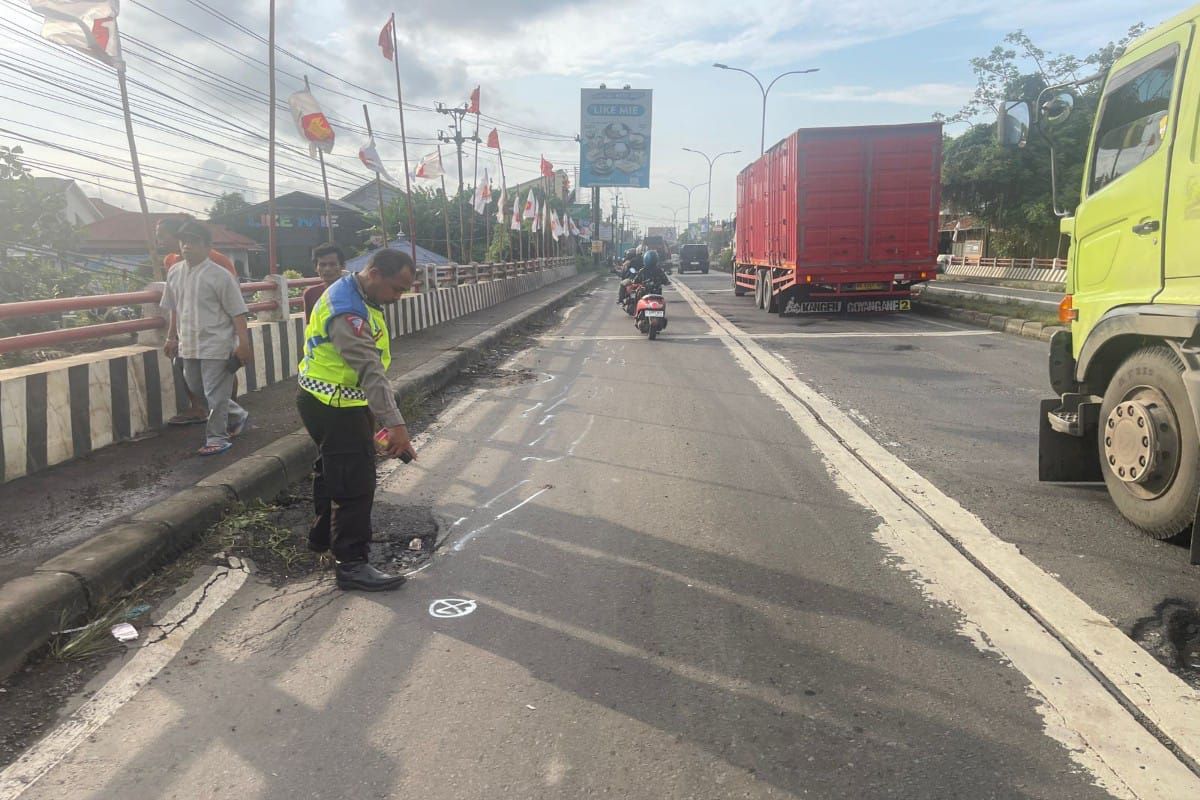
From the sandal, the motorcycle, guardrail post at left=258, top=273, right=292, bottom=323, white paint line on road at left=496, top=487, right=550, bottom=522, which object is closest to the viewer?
white paint line on road at left=496, top=487, right=550, bottom=522

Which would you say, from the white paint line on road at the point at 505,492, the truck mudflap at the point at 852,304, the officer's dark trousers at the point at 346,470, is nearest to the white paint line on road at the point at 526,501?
the white paint line on road at the point at 505,492

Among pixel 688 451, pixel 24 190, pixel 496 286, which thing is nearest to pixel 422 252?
pixel 496 286

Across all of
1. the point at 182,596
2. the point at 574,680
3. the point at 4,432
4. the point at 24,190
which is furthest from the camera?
the point at 24,190

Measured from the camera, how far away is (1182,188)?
12.3 feet

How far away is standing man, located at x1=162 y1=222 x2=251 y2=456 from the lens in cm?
565

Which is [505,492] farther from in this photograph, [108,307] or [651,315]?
[651,315]

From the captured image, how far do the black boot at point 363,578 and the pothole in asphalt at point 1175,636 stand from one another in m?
2.93

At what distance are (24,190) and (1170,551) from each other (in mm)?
16786

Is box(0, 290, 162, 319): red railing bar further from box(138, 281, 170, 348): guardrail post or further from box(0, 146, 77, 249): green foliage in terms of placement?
box(0, 146, 77, 249): green foliage

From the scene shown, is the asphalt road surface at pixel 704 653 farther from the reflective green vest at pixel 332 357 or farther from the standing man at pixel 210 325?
the standing man at pixel 210 325

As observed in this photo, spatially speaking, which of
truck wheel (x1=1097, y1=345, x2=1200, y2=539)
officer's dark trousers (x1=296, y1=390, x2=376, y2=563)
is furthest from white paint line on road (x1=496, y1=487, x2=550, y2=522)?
truck wheel (x1=1097, y1=345, x2=1200, y2=539)

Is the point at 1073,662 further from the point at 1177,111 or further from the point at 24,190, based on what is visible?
the point at 24,190

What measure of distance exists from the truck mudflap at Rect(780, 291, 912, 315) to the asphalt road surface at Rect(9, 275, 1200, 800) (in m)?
11.4

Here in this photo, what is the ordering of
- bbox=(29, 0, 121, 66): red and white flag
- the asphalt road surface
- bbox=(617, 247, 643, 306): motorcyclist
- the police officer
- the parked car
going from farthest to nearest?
the parked car
bbox=(617, 247, 643, 306): motorcyclist
bbox=(29, 0, 121, 66): red and white flag
the police officer
the asphalt road surface
